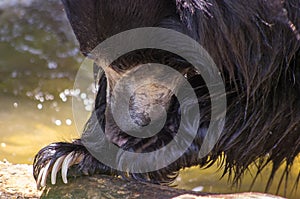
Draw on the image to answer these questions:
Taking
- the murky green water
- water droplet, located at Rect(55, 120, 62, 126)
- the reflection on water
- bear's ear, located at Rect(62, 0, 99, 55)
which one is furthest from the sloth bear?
water droplet, located at Rect(55, 120, 62, 126)

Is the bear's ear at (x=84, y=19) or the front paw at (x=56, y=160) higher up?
the bear's ear at (x=84, y=19)

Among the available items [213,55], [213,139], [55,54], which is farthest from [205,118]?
[55,54]

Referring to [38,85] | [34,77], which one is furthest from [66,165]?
[34,77]

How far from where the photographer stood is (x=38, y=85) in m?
4.90

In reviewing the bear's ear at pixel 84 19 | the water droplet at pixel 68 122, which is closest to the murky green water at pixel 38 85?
the water droplet at pixel 68 122

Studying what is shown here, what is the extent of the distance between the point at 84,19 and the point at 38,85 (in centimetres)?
263

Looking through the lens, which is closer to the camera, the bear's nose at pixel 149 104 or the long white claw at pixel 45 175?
the long white claw at pixel 45 175

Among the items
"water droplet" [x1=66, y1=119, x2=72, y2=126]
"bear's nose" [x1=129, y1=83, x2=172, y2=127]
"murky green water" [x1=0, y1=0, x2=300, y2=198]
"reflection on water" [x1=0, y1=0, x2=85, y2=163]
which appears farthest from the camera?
"water droplet" [x1=66, y1=119, x2=72, y2=126]

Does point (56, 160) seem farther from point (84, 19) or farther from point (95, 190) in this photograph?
point (84, 19)

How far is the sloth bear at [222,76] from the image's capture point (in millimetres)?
2393

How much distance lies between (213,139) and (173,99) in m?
0.21

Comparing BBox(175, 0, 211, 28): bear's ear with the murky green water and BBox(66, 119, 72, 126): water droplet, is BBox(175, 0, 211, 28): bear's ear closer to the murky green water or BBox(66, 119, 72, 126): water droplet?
the murky green water

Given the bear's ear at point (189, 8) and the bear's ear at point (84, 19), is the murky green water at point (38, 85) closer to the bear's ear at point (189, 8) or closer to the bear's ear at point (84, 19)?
the bear's ear at point (84, 19)

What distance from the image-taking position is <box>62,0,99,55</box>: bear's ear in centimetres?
230
